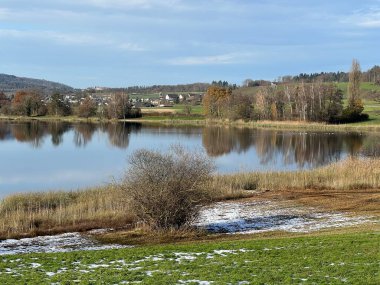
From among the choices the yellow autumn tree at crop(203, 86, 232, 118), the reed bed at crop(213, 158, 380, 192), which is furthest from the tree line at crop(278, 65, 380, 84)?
the reed bed at crop(213, 158, 380, 192)

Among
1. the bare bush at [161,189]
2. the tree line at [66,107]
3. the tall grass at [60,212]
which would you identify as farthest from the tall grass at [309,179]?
the tree line at [66,107]

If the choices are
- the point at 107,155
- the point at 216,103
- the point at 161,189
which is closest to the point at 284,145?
the point at 107,155

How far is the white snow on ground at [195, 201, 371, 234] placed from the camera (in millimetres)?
16109

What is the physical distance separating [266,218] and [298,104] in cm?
7188

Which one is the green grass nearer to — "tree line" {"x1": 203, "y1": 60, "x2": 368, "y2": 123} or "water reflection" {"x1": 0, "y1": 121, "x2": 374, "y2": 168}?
"water reflection" {"x1": 0, "y1": 121, "x2": 374, "y2": 168}

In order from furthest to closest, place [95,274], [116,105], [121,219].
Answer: [116,105] → [121,219] → [95,274]

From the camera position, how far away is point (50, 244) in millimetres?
13922

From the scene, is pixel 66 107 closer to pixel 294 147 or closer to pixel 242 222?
pixel 294 147

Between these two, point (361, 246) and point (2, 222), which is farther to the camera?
point (2, 222)

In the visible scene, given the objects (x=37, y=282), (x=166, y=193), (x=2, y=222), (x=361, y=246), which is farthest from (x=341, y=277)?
(x=2, y=222)

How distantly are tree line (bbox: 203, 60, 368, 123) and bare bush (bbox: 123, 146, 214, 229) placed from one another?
71.6 metres

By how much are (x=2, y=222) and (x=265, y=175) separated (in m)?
15.5

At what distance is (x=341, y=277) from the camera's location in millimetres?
8195

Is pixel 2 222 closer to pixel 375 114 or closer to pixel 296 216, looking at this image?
pixel 296 216
